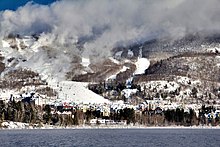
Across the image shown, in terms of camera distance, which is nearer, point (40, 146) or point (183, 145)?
point (40, 146)

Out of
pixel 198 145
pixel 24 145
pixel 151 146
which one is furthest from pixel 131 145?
pixel 24 145

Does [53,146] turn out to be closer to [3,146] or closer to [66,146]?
[66,146]

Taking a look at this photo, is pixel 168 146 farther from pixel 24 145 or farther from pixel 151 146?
pixel 24 145

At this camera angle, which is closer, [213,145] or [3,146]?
[3,146]

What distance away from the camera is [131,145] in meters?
130

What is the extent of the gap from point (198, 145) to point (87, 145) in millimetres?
28184

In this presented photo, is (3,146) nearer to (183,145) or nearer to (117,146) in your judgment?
(117,146)

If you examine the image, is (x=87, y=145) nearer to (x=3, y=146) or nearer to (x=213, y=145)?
(x=3, y=146)

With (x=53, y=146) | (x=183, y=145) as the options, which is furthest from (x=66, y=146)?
(x=183, y=145)

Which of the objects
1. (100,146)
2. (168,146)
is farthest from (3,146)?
(168,146)

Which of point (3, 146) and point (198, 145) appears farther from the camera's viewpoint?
point (198, 145)

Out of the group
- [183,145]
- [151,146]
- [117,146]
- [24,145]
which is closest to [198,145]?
[183,145]

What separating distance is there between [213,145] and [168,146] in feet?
42.6

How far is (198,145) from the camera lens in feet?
430
